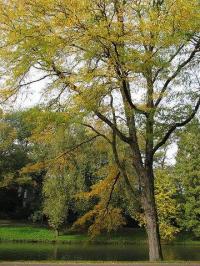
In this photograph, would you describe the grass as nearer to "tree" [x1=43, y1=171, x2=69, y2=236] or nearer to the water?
"tree" [x1=43, y1=171, x2=69, y2=236]

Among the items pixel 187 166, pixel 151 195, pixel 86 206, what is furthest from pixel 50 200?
pixel 151 195

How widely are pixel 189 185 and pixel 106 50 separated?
39.9m

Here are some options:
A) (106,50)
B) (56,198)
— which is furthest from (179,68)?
(56,198)

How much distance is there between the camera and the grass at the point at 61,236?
46.0 meters

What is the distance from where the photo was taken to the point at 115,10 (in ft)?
44.7

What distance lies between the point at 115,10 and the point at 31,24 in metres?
2.52

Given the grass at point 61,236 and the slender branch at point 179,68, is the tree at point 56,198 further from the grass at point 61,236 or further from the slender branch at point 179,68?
the slender branch at point 179,68

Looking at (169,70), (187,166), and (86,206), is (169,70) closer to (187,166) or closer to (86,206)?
(86,206)

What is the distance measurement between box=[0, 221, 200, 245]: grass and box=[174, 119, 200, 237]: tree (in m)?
2.24

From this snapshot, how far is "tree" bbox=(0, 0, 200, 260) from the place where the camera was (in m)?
12.9

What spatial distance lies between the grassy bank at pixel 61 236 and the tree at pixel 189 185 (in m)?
2.28

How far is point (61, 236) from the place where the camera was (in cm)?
4766

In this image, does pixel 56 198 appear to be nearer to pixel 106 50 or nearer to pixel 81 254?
pixel 81 254

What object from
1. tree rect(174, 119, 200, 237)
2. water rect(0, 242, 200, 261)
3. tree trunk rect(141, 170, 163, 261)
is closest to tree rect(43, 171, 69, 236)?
water rect(0, 242, 200, 261)
